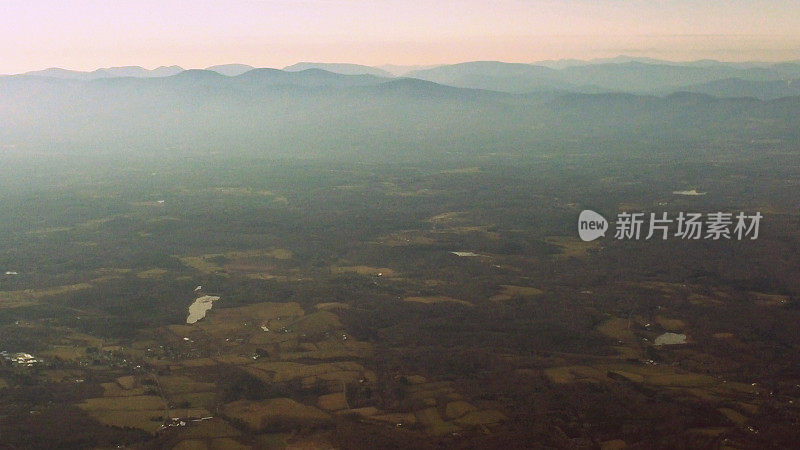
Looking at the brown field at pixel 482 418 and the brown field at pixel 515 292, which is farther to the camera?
the brown field at pixel 515 292

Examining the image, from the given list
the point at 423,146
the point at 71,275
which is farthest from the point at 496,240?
the point at 423,146

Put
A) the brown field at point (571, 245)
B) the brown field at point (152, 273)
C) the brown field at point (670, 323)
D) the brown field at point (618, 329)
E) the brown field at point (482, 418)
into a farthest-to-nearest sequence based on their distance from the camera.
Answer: the brown field at point (571, 245) < the brown field at point (152, 273) < the brown field at point (670, 323) < the brown field at point (618, 329) < the brown field at point (482, 418)

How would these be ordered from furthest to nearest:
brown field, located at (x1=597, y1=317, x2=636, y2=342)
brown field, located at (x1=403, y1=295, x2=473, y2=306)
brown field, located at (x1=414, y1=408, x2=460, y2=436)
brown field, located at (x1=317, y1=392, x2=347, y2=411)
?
brown field, located at (x1=403, y1=295, x2=473, y2=306)
brown field, located at (x1=597, y1=317, x2=636, y2=342)
brown field, located at (x1=317, y1=392, x2=347, y2=411)
brown field, located at (x1=414, y1=408, x2=460, y2=436)

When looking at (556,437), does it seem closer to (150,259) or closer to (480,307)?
(480,307)

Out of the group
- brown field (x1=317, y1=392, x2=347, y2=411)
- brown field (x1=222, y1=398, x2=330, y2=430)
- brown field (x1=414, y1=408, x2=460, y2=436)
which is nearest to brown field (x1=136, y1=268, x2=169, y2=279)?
brown field (x1=222, y1=398, x2=330, y2=430)

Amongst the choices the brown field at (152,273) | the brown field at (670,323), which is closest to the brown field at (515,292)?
the brown field at (670,323)

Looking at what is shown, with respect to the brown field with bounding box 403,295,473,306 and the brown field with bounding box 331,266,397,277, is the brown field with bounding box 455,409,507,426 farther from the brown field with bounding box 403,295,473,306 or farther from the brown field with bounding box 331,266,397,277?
the brown field with bounding box 331,266,397,277

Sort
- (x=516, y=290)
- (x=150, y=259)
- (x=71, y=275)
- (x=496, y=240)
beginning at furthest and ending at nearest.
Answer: (x=496, y=240), (x=150, y=259), (x=71, y=275), (x=516, y=290)

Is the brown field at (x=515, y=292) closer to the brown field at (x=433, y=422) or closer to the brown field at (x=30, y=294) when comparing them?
the brown field at (x=433, y=422)

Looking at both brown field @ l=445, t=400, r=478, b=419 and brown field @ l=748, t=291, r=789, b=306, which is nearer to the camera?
brown field @ l=445, t=400, r=478, b=419

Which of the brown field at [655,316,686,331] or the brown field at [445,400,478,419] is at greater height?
the brown field at [655,316,686,331]

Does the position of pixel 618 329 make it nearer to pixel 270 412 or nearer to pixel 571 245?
pixel 270 412
